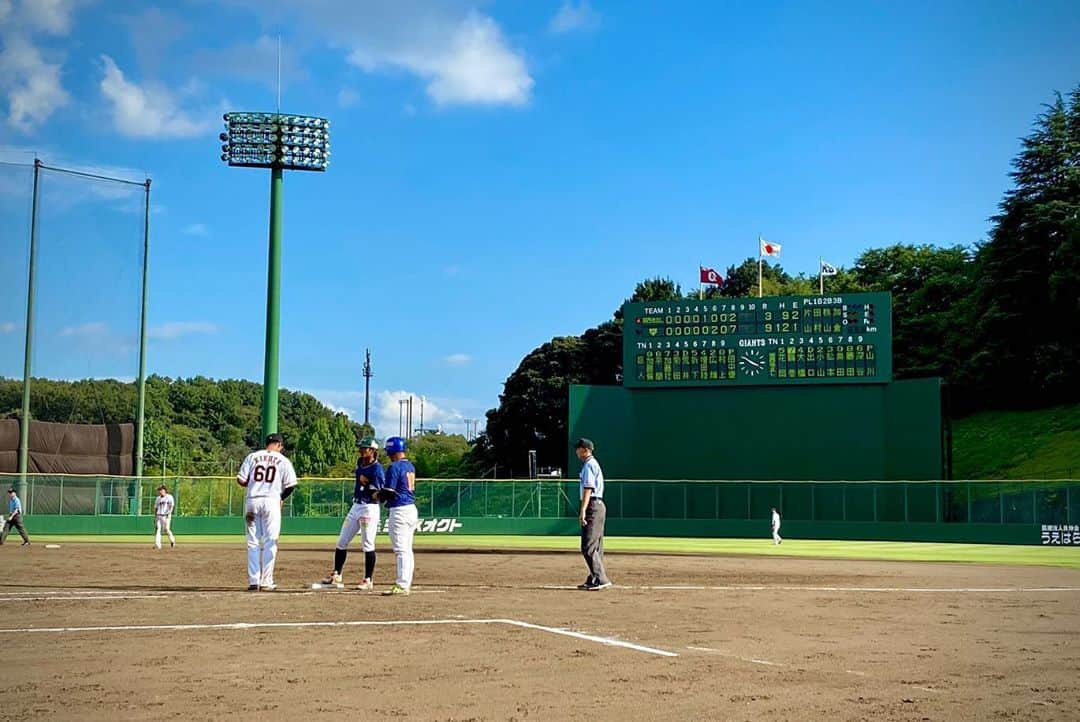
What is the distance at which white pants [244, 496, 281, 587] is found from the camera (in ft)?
43.3

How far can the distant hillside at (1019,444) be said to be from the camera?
54250mm

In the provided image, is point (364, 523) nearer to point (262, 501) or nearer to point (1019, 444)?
point (262, 501)

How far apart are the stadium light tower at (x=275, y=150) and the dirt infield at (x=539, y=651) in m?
31.7

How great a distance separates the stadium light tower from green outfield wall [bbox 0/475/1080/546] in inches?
205

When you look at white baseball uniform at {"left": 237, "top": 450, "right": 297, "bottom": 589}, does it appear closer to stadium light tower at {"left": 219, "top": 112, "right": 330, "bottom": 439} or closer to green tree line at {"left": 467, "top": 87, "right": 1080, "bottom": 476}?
stadium light tower at {"left": 219, "top": 112, "right": 330, "bottom": 439}

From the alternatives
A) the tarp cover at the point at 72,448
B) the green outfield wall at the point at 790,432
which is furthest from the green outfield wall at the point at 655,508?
the tarp cover at the point at 72,448

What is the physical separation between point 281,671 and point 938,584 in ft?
38.2

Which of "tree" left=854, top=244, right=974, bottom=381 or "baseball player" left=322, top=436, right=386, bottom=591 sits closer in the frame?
"baseball player" left=322, top=436, right=386, bottom=591

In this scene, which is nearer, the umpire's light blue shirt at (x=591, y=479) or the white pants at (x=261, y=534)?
the white pants at (x=261, y=534)

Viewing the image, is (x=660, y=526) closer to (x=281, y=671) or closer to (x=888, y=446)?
(x=888, y=446)

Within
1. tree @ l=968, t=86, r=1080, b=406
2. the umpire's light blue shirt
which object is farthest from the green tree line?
the umpire's light blue shirt

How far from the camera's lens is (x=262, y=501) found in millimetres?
13234

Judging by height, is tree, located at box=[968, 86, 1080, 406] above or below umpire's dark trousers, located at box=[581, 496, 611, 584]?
above

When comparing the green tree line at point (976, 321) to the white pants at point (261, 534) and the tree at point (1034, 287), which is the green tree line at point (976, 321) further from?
the white pants at point (261, 534)
